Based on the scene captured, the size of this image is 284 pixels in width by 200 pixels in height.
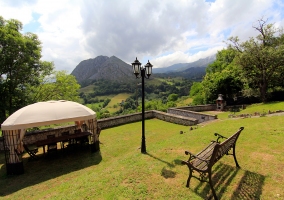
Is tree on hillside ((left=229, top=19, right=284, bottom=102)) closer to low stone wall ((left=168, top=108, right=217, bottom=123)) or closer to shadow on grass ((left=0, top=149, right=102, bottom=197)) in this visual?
low stone wall ((left=168, top=108, right=217, bottom=123))

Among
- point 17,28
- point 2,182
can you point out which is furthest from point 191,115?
point 17,28

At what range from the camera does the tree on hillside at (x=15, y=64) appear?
10.8m

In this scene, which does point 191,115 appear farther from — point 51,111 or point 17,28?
point 17,28

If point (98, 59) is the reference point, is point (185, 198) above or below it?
below

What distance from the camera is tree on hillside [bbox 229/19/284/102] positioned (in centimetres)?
1841

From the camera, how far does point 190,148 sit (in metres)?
6.66

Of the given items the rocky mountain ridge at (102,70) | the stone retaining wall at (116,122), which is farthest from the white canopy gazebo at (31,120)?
the rocky mountain ridge at (102,70)

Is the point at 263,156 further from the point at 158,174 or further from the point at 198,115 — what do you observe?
the point at 198,115

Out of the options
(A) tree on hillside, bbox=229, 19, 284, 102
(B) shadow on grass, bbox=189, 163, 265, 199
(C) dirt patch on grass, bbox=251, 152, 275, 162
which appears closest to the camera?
(B) shadow on grass, bbox=189, 163, 265, 199

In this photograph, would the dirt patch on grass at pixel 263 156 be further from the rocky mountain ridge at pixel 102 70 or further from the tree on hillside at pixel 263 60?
the rocky mountain ridge at pixel 102 70

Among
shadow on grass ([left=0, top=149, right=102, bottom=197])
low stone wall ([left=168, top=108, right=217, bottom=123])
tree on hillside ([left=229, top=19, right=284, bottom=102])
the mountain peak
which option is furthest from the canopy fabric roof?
the mountain peak

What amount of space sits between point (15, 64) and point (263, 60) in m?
23.4

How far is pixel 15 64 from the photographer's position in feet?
37.4

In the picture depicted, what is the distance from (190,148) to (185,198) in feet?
9.91
